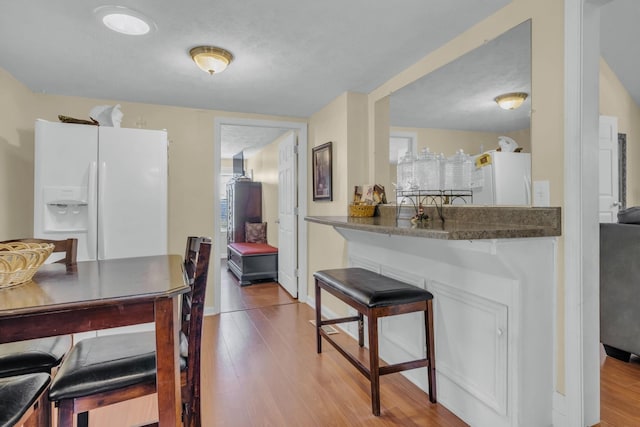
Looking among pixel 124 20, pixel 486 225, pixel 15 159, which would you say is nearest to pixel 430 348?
pixel 486 225

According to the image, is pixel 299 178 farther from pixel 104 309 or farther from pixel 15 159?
pixel 104 309


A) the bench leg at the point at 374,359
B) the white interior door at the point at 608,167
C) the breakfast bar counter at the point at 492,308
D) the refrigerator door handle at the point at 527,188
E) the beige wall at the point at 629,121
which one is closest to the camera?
the breakfast bar counter at the point at 492,308

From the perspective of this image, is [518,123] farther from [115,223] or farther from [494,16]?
[115,223]

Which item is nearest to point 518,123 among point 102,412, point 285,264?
point 102,412

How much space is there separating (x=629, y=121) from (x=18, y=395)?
Result: 5.39 meters

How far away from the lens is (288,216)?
4.42 m

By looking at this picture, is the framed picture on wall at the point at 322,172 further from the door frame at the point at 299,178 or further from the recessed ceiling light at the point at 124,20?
the recessed ceiling light at the point at 124,20

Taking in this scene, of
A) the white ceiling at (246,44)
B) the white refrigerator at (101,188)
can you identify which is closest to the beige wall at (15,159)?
the white ceiling at (246,44)

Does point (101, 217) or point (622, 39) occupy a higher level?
point (622, 39)

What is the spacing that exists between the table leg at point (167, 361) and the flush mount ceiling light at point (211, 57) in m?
1.80

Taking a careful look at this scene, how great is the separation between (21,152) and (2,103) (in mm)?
448

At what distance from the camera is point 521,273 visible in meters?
1.54

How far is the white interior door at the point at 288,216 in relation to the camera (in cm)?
423

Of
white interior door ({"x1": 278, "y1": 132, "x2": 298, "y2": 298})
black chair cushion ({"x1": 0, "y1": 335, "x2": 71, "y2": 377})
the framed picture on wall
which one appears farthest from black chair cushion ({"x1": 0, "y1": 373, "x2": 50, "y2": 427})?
white interior door ({"x1": 278, "y1": 132, "x2": 298, "y2": 298})
